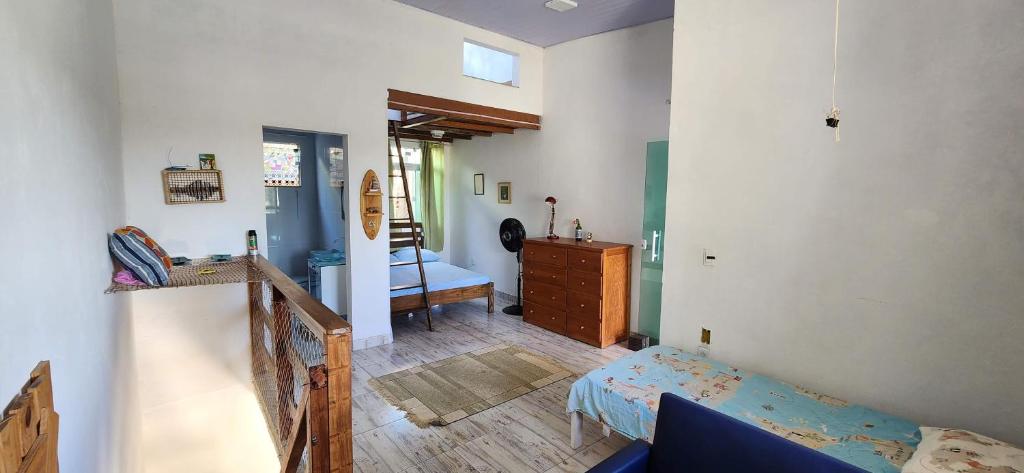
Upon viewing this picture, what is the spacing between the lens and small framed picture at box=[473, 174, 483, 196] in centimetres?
679

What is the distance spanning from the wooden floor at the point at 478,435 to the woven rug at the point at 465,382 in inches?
3.5

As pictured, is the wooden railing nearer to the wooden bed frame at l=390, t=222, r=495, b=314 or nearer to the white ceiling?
the wooden bed frame at l=390, t=222, r=495, b=314

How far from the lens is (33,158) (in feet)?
3.95

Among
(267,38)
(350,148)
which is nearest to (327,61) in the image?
(267,38)

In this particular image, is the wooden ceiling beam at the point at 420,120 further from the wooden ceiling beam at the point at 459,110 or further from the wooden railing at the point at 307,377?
the wooden railing at the point at 307,377

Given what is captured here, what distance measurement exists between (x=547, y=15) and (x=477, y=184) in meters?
2.96

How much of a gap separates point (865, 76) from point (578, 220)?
3227 millimetres

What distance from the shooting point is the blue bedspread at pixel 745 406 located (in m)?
1.94

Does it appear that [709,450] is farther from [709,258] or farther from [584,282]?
[584,282]

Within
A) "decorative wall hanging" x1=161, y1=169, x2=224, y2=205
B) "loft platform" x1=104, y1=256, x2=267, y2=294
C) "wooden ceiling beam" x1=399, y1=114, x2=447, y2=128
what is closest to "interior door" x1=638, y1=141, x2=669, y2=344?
"wooden ceiling beam" x1=399, y1=114, x2=447, y2=128

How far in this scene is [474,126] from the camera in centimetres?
561

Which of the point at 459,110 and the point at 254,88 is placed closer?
the point at 254,88

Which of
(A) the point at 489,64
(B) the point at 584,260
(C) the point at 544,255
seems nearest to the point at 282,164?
(A) the point at 489,64

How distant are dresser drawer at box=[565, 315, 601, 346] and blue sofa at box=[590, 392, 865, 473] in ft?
8.76
